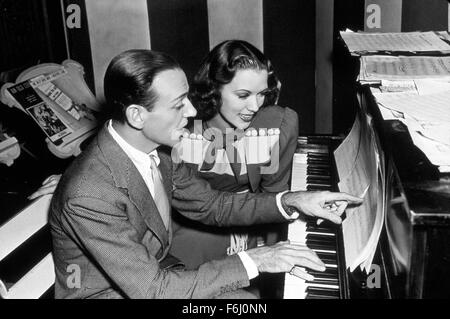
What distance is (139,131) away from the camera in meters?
1.88

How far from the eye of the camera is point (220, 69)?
2689 mm

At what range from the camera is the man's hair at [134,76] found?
1776mm

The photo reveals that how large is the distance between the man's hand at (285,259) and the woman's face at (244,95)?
45.2 inches

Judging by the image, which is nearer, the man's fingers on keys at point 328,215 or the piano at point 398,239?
the piano at point 398,239

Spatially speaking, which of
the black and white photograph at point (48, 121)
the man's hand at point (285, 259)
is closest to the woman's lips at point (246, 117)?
the man's hand at point (285, 259)

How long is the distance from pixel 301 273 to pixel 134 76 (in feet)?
3.15

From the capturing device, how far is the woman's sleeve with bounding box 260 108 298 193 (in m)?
2.71

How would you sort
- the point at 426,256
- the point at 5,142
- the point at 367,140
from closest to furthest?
the point at 426,256
the point at 367,140
the point at 5,142

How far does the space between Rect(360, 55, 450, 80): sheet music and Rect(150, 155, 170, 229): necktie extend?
0.95 meters

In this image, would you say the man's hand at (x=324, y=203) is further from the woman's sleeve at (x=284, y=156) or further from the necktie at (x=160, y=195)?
the woman's sleeve at (x=284, y=156)
